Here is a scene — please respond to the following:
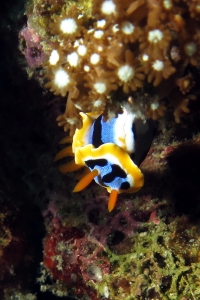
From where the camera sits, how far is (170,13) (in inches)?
75.0

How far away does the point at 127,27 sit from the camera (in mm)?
1932

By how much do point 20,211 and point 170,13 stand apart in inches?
109

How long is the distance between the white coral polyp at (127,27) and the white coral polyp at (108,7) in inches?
→ 4.0

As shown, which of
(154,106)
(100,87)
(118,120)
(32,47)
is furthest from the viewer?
(32,47)

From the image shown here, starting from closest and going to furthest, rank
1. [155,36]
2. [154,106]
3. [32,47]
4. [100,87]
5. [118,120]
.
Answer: [155,36] → [100,87] → [154,106] → [118,120] → [32,47]

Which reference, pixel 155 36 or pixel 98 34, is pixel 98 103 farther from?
pixel 155 36

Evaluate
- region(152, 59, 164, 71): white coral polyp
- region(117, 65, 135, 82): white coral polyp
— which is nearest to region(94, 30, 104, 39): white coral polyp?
region(117, 65, 135, 82): white coral polyp

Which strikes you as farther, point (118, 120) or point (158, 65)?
point (118, 120)

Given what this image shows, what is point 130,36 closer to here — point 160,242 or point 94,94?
point 94,94

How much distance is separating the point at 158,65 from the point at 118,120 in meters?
0.62

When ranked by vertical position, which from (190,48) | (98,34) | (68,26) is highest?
(68,26)

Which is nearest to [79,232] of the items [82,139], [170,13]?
[82,139]

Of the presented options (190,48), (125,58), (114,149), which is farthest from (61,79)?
(190,48)

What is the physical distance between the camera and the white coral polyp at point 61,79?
213 cm
